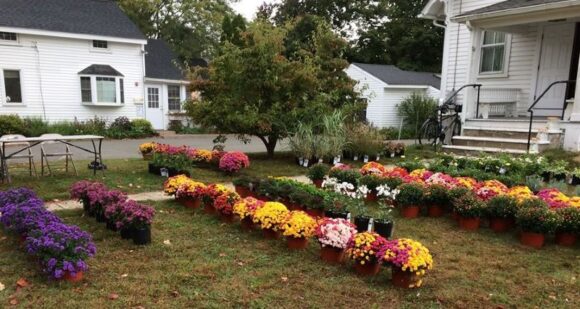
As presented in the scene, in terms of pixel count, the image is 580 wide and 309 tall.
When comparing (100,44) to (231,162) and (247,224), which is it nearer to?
(231,162)

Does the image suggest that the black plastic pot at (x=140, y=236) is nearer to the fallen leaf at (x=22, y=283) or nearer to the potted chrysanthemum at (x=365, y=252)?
the fallen leaf at (x=22, y=283)

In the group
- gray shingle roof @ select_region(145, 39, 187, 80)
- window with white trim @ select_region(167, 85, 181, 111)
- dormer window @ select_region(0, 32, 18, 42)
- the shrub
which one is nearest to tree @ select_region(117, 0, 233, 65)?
gray shingle roof @ select_region(145, 39, 187, 80)

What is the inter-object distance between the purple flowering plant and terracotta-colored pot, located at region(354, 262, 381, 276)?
2.16m

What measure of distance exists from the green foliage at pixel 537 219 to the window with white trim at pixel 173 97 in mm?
19128

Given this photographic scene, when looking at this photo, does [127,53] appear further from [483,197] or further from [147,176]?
[483,197]

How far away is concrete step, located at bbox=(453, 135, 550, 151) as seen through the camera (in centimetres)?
1031

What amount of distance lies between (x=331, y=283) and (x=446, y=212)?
281 centimetres

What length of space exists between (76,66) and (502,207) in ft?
60.2

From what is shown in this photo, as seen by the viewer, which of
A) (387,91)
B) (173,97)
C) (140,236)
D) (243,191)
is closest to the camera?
(140,236)

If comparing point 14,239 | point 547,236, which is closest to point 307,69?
point 547,236

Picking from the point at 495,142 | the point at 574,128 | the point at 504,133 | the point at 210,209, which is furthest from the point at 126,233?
the point at 574,128

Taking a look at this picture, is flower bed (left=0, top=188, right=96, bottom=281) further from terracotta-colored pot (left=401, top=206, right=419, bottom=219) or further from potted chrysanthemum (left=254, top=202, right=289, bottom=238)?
terracotta-colored pot (left=401, top=206, right=419, bottom=219)

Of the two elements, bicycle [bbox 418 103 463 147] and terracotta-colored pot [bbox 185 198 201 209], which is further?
bicycle [bbox 418 103 463 147]

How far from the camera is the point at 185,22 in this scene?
30328 millimetres
